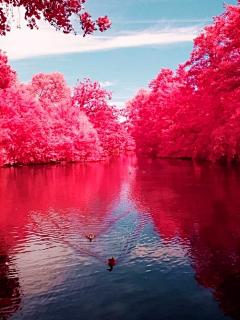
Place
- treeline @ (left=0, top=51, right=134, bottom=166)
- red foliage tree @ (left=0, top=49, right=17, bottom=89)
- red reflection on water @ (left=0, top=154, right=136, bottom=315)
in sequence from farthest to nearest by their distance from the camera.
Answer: treeline @ (left=0, top=51, right=134, bottom=166) → red foliage tree @ (left=0, top=49, right=17, bottom=89) → red reflection on water @ (left=0, top=154, right=136, bottom=315)

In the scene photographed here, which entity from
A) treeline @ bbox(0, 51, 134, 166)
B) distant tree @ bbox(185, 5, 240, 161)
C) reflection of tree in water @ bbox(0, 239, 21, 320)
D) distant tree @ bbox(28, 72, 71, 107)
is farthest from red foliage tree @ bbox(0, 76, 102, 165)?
reflection of tree in water @ bbox(0, 239, 21, 320)

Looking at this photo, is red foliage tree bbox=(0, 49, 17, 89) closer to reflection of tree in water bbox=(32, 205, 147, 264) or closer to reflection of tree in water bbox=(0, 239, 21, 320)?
reflection of tree in water bbox=(32, 205, 147, 264)

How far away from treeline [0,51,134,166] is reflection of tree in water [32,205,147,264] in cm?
1839

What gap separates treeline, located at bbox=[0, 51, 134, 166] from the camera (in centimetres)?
2998

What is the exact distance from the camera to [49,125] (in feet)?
108

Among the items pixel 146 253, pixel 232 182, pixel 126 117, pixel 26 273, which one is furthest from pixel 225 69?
pixel 126 117

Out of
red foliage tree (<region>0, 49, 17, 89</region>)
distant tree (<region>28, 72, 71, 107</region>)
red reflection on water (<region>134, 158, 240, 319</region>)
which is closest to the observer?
red reflection on water (<region>134, 158, 240, 319</region>)

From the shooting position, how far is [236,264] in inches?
267

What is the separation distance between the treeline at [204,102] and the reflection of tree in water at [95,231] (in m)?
14.5

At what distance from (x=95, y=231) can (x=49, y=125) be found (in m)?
24.9

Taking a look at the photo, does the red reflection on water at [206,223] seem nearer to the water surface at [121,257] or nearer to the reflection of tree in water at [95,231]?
the water surface at [121,257]

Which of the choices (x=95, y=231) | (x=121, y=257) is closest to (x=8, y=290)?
(x=121, y=257)

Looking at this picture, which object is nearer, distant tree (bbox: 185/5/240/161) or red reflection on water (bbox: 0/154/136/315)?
red reflection on water (bbox: 0/154/136/315)

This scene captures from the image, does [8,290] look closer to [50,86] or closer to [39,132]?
[39,132]
